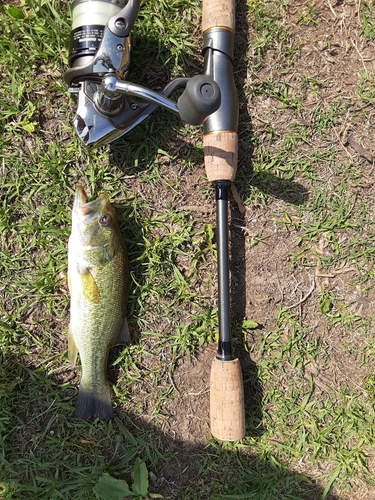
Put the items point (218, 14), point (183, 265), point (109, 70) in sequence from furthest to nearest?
point (183, 265) < point (218, 14) < point (109, 70)

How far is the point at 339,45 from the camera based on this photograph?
3146mm

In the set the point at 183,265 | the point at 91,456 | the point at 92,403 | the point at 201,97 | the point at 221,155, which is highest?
the point at 201,97

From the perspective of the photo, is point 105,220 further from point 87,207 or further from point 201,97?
point 201,97

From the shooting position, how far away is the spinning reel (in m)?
2.33

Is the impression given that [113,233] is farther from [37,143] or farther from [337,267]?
[337,267]

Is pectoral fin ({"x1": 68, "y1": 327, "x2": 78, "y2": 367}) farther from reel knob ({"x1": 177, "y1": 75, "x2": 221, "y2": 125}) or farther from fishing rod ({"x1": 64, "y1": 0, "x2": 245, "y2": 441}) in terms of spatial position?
reel knob ({"x1": 177, "y1": 75, "x2": 221, "y2": 125})

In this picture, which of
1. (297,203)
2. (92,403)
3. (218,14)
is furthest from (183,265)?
(218,14)

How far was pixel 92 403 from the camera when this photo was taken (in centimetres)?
280

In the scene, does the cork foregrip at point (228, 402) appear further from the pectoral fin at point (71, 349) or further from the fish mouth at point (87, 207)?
the fish mouth at point (87, 207)

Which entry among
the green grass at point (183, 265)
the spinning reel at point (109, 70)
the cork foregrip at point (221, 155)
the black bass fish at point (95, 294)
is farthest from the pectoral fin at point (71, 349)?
the cork foregrip at point (221, 155)

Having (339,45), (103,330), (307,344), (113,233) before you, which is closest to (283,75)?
(339,45)

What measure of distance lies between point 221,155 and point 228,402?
4.97 ft

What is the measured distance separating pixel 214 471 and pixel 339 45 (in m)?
3.07

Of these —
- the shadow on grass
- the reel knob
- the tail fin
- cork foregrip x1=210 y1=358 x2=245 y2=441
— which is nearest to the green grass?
the shadow on grass
